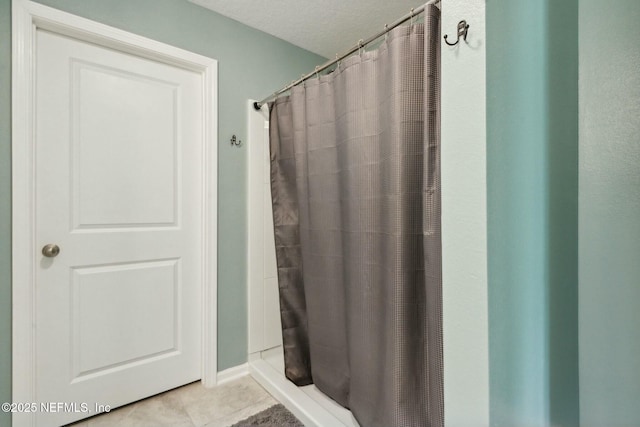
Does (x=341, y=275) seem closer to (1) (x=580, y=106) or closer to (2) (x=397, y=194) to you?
(2) (x=397, y=194)

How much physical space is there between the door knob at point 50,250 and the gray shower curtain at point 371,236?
1.06 meters

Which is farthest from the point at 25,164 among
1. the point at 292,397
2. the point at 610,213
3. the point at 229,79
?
the point at 610,213

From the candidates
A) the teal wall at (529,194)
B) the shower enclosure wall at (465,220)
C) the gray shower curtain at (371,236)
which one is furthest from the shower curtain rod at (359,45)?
the teal wall at (529,194)

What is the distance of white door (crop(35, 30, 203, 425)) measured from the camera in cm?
129

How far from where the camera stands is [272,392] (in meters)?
1.55

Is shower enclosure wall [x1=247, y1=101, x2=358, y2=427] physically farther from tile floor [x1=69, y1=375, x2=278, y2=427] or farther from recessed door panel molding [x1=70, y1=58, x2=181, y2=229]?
recessed door panel molding [x1=70, y1=58, x2=181, y2=229]

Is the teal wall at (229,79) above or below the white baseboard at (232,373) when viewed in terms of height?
above

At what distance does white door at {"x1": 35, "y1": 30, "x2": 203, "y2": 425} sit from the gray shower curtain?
0.61m

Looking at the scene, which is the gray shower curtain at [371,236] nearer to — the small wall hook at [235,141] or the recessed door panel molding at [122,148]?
the small wall hook at [235,141]

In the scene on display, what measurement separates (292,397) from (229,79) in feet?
6.01

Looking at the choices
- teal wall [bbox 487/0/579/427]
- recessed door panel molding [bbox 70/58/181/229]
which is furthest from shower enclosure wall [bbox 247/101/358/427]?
teal wall [bbox 487/0/579/427]

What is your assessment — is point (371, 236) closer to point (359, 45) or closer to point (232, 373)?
point (359, 45)

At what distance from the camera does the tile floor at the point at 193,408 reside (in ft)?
4.42

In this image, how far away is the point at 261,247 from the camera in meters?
1.88
